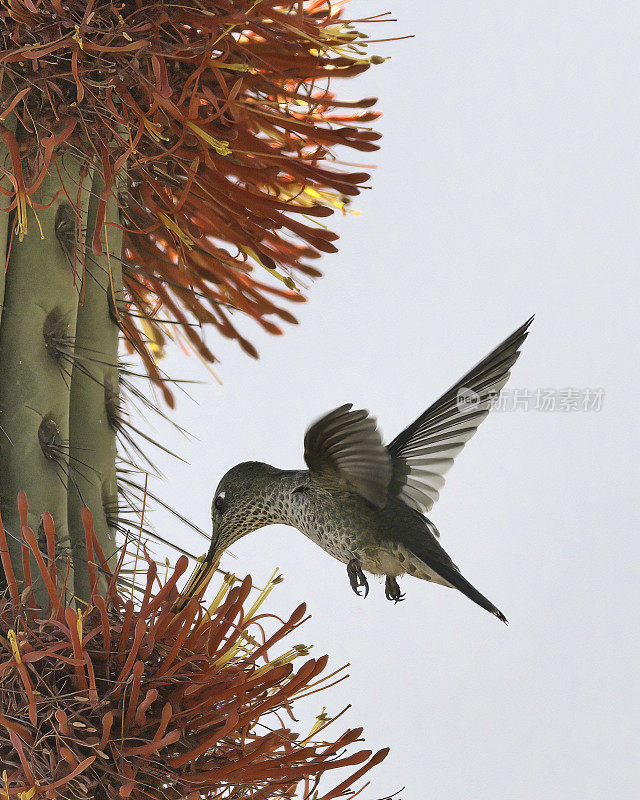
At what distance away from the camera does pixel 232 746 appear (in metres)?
0.42

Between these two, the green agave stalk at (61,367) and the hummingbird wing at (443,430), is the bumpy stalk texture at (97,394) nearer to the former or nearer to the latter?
the green agave stalk at (61,367)

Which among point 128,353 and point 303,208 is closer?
point 303,208

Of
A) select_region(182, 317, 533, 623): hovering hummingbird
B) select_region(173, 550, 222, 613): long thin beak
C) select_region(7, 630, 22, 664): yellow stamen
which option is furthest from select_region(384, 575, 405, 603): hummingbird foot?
select_region(7, 630, 22, 664): yellow stamen

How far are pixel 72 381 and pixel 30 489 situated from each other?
62 millimetres

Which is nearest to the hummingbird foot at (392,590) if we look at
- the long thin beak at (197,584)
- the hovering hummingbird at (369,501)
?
the hovering hummingbird at (369,501)

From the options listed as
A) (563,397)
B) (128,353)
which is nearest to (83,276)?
(128,353)

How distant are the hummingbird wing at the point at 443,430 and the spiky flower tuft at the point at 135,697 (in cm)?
16

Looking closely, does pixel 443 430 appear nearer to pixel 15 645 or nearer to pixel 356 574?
pixel 356 574

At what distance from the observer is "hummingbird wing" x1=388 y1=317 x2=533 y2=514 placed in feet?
1.70

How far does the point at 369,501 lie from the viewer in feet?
1.67

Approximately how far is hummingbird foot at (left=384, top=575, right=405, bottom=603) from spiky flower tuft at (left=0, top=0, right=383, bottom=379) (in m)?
0.16

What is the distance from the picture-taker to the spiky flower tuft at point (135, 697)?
367mm

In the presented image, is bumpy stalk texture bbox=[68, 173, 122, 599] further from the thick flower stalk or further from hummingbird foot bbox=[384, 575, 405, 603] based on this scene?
hummingbird foot bbox=[384, 575, 405, 603]

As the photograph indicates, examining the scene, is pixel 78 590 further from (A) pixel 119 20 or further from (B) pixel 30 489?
(A) pixel 119 20
